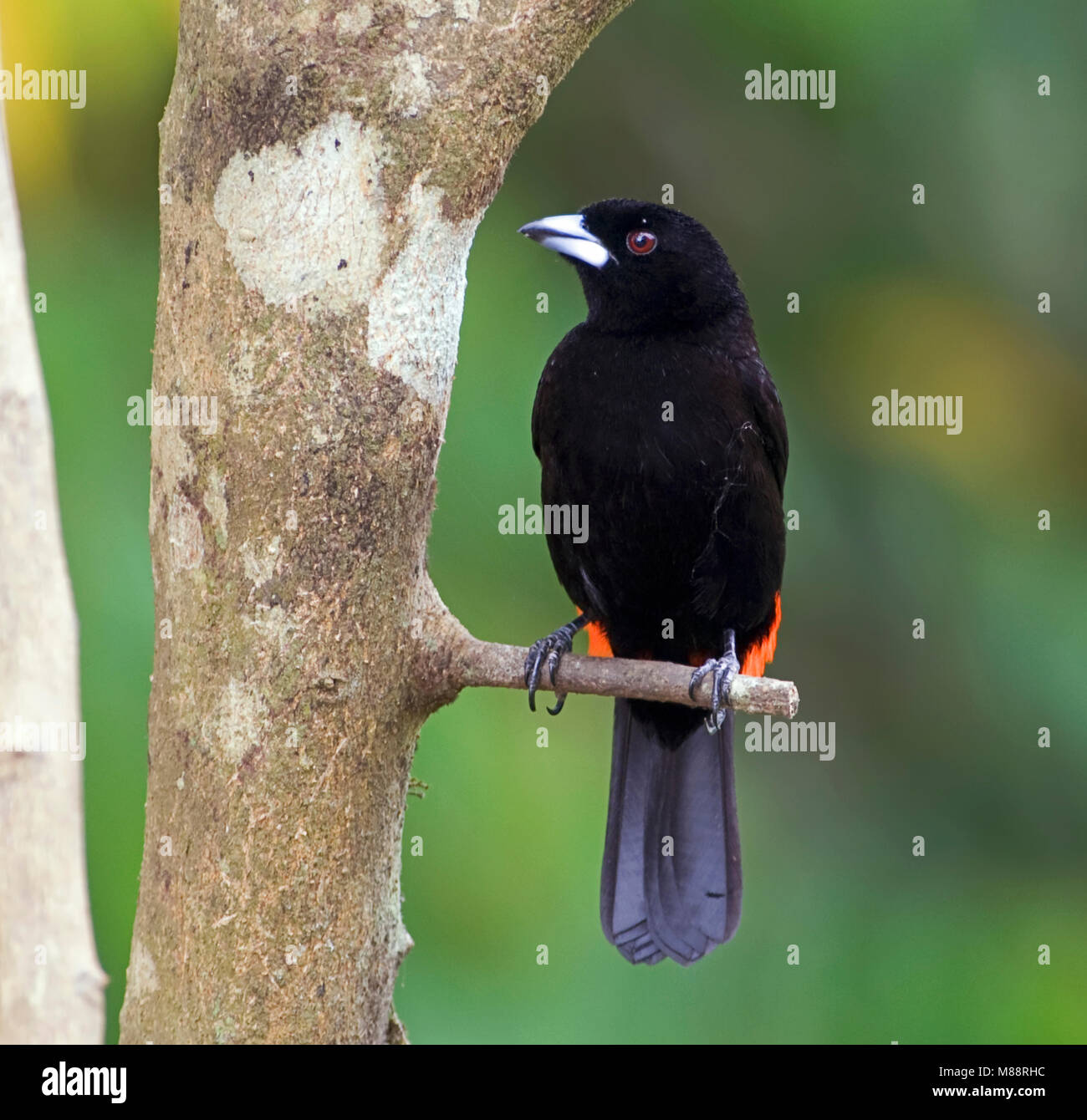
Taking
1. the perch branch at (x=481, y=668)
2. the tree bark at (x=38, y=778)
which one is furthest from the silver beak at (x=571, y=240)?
the tree bark at (x=38, y=778)

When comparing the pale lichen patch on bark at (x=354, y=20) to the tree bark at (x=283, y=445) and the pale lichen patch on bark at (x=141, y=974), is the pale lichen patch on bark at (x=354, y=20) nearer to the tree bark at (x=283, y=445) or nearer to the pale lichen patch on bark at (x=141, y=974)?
the tree bark at (x=283, y=445)

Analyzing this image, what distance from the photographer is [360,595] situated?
2125 millimetres

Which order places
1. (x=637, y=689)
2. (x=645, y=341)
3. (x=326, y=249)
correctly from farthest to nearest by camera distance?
(x=645, y=341), (x=637, y=689), (x=326, y=249)

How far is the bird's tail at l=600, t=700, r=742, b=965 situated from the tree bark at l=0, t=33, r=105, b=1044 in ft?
5.54

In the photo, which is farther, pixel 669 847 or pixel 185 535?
pixel 669 847

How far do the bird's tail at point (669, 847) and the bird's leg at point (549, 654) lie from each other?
11.4 inches

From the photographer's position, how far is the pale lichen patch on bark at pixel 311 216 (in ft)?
6.71

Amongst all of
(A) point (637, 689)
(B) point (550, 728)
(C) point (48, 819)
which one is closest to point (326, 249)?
(A) point (637, 689)

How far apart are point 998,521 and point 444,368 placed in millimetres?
3054

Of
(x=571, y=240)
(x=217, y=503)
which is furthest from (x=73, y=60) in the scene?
(x=217, y=503)

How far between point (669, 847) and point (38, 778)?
6.24ft

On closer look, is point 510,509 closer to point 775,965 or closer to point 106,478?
point 106,478

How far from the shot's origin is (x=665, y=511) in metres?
2.87

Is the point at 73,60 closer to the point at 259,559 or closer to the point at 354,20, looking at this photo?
the point at 354,20
